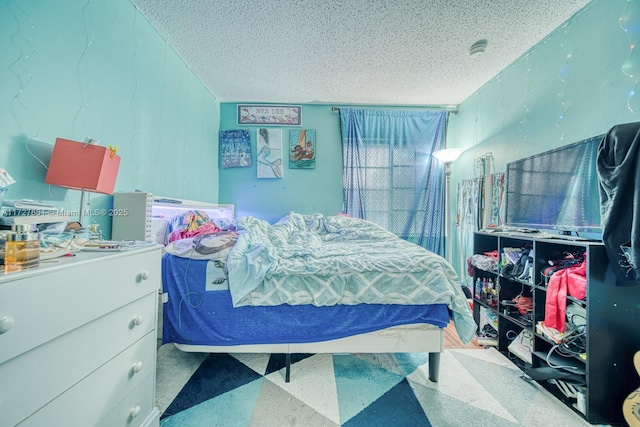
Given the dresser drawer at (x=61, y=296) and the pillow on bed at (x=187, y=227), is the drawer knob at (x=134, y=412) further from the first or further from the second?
the pillow on bed at (x=187, y=227)

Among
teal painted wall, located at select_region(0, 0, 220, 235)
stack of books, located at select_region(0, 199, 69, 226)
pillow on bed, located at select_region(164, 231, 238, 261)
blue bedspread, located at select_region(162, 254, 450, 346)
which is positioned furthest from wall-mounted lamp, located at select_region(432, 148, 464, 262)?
stack of books, located at select_region(0, 199, 69, 226)

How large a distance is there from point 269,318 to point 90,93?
1624mm

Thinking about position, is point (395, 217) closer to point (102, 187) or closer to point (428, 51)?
point (428, 51)

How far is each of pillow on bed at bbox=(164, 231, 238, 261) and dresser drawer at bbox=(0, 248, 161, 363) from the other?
0.43 m

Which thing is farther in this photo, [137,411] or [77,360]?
[137,411]

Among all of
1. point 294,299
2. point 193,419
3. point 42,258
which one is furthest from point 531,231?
point 42,258

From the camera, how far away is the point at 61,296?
67 centimetres

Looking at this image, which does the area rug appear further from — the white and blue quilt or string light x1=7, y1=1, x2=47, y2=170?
string light x1=7, y1=1, x2=47, y2=170

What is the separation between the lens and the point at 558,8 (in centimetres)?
175

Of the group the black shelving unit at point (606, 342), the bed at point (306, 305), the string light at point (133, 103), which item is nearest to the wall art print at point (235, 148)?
the string light at point (133, 103)

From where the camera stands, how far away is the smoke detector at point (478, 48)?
6.87ft

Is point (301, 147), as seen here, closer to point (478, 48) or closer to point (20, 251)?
point (478, 48)

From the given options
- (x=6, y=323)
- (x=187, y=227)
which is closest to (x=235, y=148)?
(x=187, y=227)

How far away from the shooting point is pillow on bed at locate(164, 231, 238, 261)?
1391 mm
